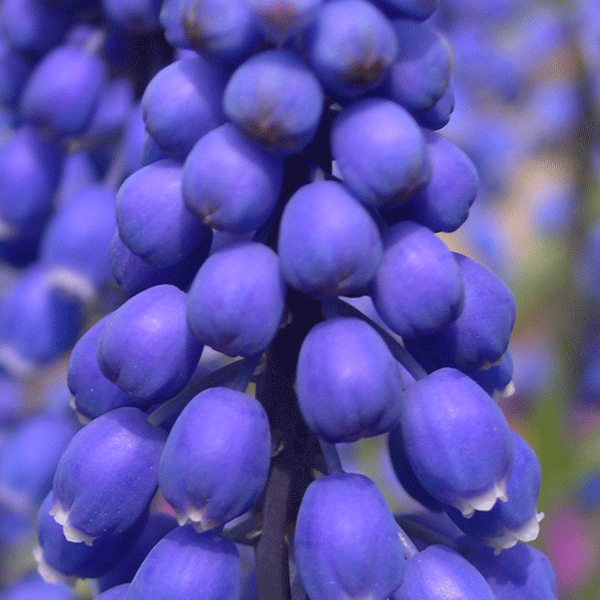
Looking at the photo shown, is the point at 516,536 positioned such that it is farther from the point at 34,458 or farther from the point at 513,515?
the point at 34,458

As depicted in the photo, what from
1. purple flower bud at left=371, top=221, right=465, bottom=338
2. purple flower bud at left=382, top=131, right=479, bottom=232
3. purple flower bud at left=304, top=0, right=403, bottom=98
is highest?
purple flower bud at left=304, top=0, right=403, bottom=98

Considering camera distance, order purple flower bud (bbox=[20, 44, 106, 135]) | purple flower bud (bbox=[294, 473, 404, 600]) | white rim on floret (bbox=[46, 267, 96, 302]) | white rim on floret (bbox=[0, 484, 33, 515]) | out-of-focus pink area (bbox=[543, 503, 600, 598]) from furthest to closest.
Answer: out-of-focus pink area (bbox=[543, 503, 600, 598]), white rim on floret (bbox=[0, 484, 33, 515]), white rim on floret (bbox=[46, 267, 96, 302]), purple flower bud (bbox=[20, 44, 106, 135]), purple flower bud (bbox=[294, 473, 404, 600])

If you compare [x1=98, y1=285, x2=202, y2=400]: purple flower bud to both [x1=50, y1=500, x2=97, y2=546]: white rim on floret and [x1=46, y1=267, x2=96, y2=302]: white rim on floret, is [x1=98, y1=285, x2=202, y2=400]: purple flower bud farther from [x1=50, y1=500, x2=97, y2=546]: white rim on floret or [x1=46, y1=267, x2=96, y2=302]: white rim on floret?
[x1=46, y1=267, x2=96, y2=302]: white rim on floret

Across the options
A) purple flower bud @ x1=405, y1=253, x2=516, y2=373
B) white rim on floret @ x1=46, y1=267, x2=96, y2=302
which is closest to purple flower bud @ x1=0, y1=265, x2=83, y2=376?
white rim on floret @ x1=46, y1=267, x2=96, y2=302

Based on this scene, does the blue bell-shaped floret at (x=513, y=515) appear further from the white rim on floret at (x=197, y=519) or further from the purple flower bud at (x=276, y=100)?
the purple flower bud at (x=276, y=100)

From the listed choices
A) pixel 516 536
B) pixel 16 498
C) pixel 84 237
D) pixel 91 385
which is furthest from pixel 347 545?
pixel 16 498

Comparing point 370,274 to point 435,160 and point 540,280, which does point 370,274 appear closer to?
point 435,160
